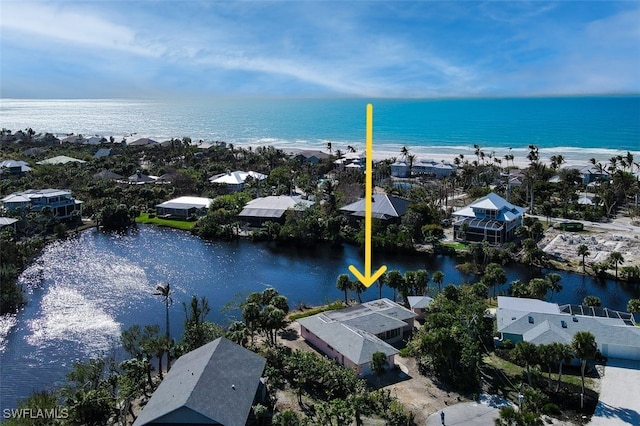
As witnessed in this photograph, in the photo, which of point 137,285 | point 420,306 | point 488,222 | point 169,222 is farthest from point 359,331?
point 169,222

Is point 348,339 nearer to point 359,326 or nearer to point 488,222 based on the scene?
point 359,326

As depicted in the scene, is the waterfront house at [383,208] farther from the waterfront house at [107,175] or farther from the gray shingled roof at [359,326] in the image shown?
the waterfront house at [107,175]

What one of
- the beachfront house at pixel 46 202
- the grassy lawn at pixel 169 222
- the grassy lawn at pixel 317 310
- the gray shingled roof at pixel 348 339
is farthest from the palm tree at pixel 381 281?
the beachfront house at pixel 46 202

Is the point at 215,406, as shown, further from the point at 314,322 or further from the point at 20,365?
the point at 20,365

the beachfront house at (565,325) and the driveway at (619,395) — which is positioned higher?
the beachfront house at (565,325)

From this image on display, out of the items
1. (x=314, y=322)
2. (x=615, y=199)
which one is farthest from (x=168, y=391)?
(x=615, y=199)
